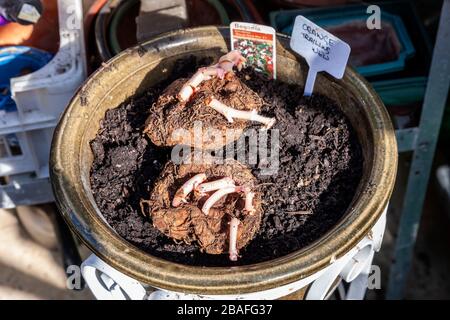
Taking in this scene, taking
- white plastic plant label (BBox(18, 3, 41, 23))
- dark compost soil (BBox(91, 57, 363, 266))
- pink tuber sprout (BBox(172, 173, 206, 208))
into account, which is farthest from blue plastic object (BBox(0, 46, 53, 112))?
pink tuber sprout (BBox(172, 173, 206, 208))

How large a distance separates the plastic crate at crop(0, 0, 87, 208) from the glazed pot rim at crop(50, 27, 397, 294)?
26 cm

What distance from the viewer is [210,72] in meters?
1.05

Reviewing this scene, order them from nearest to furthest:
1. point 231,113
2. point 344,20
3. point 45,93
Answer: point 231,113, point 45,93, point 344,20

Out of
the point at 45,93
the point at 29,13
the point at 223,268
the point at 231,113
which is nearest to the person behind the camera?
the point at 223,268

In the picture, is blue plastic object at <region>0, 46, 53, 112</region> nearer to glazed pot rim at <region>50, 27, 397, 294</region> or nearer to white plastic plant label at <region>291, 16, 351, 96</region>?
glazed pot rim at <region>50, 27, 397, 294</region>

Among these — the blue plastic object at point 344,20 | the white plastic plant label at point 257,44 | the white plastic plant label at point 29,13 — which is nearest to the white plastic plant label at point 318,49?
the white plastic plant label at point 257,44

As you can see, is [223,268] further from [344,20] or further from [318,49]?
[344,20]

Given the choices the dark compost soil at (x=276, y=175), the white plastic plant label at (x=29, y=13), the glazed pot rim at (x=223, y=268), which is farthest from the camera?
the white plastic plant label at (x=29, y=13)

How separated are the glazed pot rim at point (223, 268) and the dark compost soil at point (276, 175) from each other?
0.06m

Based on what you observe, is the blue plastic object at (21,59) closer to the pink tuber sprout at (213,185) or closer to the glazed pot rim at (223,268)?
the glazed pot rim at (223,268)

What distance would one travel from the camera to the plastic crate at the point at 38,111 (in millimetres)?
1254

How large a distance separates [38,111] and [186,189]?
0.49 m

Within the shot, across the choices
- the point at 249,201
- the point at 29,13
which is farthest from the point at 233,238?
the point at 29,13

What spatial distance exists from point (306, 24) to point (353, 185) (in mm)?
275
